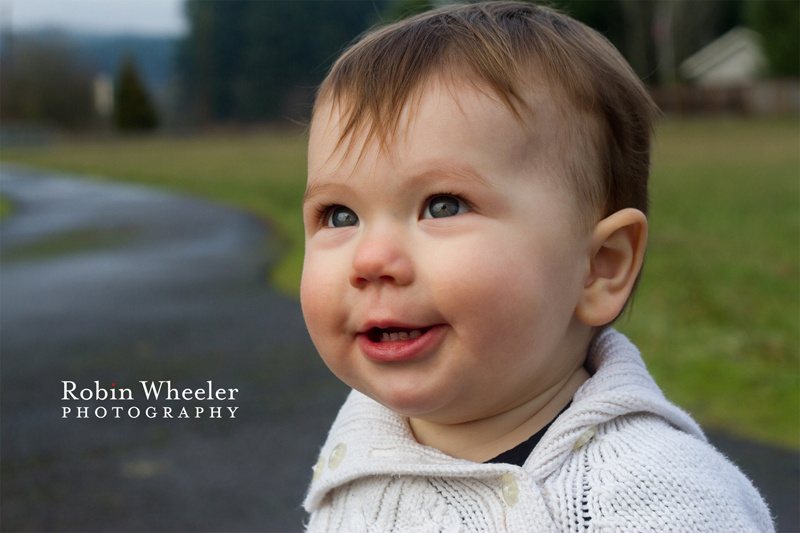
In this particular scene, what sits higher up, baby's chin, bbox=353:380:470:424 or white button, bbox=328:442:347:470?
baby's chin, bbox=353:380:470:424

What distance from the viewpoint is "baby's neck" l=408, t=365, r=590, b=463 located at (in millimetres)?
1570

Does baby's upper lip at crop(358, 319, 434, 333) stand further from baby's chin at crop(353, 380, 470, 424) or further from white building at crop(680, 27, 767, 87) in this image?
white building at crop(680, 27, 767, 87)

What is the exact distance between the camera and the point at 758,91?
1356 inches

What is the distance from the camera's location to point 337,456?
171cm

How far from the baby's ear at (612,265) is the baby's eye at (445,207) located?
0.94 ft

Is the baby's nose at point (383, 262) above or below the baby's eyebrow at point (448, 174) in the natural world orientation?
below

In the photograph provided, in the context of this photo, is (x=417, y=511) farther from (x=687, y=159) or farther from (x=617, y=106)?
(x=687, y=159)

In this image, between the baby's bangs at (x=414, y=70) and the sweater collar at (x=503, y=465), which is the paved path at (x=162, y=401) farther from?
the baby's bangs at (x=414, y=70)

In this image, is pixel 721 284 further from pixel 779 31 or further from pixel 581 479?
pixel 779 31

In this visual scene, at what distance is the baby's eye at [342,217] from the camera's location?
1.51m

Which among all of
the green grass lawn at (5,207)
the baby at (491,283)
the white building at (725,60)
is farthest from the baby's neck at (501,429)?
the white building at (725,60)

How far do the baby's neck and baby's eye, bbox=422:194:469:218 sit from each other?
41 cm

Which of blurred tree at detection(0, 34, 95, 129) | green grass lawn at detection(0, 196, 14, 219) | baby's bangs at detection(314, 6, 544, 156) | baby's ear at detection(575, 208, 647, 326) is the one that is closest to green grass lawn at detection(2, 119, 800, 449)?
baby's bangs at detection(314, 6, 544, 156)

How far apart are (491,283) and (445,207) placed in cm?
15
